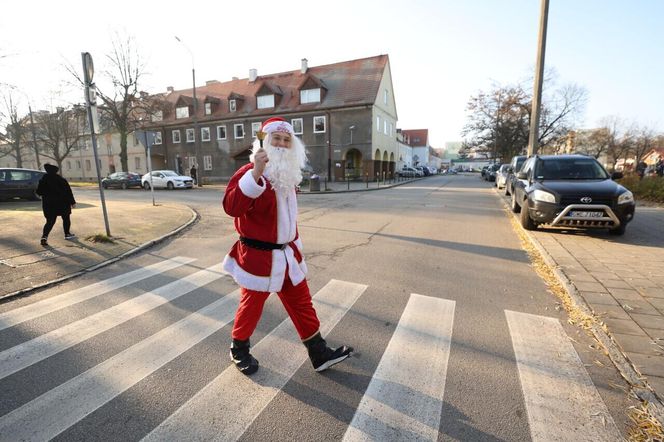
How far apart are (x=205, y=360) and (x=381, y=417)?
5.29 feet

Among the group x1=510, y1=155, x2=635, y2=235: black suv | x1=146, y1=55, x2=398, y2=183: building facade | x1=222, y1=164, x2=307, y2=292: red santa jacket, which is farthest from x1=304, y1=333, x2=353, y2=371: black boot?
x1=146, y1=55, x2=398, y2=183: building facade

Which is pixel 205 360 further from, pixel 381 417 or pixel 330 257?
pixel 330 257

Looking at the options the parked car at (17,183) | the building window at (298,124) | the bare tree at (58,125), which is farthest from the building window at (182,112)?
the parked car at (17,183)

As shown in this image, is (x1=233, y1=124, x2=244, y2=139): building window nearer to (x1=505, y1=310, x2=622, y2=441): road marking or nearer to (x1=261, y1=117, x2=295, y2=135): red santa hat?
(x1=261, y1=117, x2=295, y2=135): red santa hat

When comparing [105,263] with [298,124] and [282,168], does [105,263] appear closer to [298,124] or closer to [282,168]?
[282,168]

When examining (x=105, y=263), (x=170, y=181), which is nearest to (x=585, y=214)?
(x=105, y=263)

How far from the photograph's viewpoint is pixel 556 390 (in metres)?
2.57

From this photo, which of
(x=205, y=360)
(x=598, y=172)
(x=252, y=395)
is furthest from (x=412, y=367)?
(x=598, y=172)

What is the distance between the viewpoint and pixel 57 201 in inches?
291

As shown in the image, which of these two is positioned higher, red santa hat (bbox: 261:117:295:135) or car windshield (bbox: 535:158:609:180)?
red santa hat (bbox: 261:117:295:135)

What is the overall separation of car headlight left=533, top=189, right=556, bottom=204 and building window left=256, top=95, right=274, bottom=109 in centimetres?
3375

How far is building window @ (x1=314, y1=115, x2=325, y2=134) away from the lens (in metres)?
34.4

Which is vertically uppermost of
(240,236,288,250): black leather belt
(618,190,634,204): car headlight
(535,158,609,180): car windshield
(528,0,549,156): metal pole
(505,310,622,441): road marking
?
(528,0,549,156): metal pole

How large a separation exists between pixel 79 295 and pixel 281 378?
348cm
